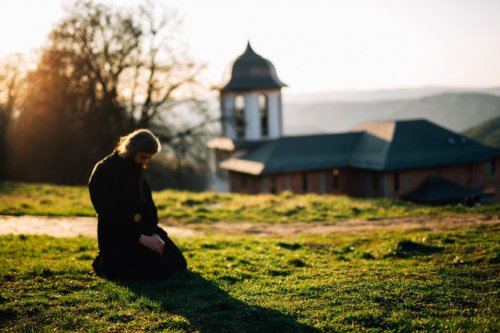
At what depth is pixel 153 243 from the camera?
611cm

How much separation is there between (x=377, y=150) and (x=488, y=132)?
14.2 m

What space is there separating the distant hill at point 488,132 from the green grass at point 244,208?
27.4 m

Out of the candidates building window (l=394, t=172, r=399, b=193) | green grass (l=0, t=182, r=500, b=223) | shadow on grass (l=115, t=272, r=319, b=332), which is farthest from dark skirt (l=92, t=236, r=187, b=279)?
building window (l=394, t=172, r=399, b=193)

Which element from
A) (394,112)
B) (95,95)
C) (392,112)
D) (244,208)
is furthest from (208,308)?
(392,112)

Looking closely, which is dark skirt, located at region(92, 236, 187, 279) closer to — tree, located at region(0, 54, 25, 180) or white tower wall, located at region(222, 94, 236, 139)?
white tower wall, located at region(222, 94, 236, 139)

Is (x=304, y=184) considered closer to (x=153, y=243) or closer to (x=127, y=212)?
(x=153, y=243)

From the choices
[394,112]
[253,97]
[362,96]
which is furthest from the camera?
[362,96]

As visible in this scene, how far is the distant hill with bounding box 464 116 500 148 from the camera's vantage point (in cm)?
3894

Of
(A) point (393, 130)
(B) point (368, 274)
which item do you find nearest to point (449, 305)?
(B) point (368, 274)

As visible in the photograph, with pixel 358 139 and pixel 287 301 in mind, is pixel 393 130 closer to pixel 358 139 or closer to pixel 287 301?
pixel 358 139

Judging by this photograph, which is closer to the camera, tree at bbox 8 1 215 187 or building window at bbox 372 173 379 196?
tree at bbox 8 1 215 187

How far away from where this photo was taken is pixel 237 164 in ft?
113

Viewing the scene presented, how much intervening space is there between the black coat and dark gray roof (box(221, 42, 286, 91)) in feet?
96.5

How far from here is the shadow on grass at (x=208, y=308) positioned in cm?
477
